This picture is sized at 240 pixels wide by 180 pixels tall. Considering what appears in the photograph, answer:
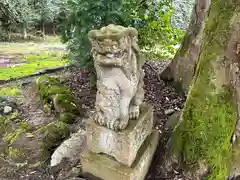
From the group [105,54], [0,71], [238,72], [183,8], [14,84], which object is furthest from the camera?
[0,71]

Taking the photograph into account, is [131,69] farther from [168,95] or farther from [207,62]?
[168,95]

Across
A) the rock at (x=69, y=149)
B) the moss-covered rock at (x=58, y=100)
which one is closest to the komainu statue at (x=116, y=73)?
the rock at (x=69, y=149)

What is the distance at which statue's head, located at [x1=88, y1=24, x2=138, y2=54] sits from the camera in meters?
2.17

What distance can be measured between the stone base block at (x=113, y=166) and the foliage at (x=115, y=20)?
2.43 m

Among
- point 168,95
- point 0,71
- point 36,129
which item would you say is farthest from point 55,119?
point 0,71

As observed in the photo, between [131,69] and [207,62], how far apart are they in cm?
83

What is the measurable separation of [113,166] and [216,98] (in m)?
1.22

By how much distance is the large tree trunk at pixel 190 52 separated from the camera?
4398 mm

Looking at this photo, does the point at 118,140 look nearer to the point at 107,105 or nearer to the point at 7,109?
the point at 107,105

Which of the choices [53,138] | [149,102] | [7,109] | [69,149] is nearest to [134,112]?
[69,149]

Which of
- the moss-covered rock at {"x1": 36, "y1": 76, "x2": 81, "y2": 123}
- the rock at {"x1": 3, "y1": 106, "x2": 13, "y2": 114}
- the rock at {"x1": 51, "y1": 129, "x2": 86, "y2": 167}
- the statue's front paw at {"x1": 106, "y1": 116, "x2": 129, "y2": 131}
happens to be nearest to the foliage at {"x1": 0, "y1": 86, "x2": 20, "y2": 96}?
the moss-covered rock at {"x1": 36, "y1": 76, "x2": 81, "y2": 123}

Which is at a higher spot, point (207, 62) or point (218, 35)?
point (218, 35)

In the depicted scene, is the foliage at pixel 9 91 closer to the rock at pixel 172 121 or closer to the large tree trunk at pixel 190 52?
the large tree trunk at pixel 190 52

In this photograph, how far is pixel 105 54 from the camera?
226 cm
